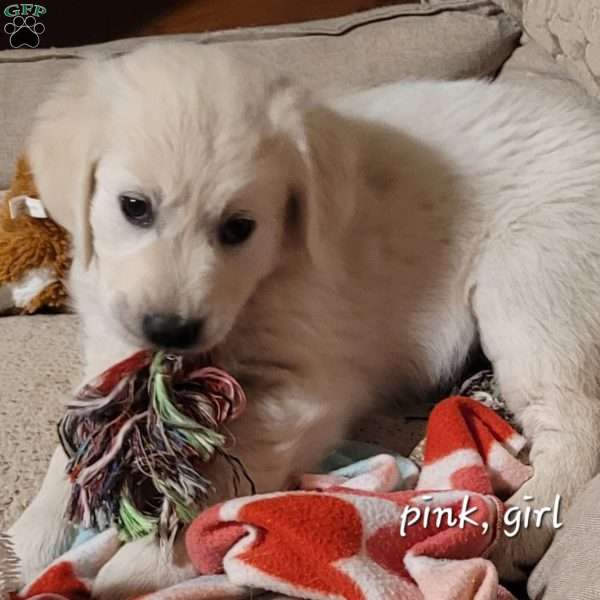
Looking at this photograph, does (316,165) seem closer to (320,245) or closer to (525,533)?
(320,245)

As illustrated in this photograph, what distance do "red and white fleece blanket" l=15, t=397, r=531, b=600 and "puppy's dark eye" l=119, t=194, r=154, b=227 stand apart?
0.39 metres

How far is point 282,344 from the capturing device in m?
1.52

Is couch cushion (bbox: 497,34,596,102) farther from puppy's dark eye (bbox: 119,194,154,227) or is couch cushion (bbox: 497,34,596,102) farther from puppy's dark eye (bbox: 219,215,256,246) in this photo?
puppy's dark eye (bbox: 119,194,154,227)

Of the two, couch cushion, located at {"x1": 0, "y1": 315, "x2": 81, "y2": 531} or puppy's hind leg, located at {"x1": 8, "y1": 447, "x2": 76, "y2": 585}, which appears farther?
couch cushion, located at {"x1": 0, "y1": 315, "x2": 81, "y2": 531}

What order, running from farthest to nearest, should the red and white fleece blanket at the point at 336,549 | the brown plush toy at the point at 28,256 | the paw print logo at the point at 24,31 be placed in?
1. the paw print logo at the point at 24,31
2. the brown plush toy at the point at 28,256
3. the red and white fleece blanket at the point at 336,549

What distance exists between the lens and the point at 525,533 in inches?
54.0

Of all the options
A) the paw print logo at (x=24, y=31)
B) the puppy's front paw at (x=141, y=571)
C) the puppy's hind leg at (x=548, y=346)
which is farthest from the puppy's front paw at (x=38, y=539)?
the paw print logo at (x=24, y=31)

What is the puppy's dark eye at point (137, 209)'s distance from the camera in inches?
53.3

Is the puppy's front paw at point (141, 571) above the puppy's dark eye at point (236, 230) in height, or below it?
below

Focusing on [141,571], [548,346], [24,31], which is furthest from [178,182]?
[24,31]

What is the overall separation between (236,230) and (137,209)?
5.4 inches

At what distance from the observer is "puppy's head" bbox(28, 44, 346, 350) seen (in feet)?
4.38

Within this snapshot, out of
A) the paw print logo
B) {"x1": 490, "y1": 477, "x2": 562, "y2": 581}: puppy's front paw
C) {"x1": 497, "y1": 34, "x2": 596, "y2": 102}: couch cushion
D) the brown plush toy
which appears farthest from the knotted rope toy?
the paw print logo

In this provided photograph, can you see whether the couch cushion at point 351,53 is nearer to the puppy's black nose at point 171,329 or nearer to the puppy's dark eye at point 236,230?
the puppy's dark eye at point 236,230
